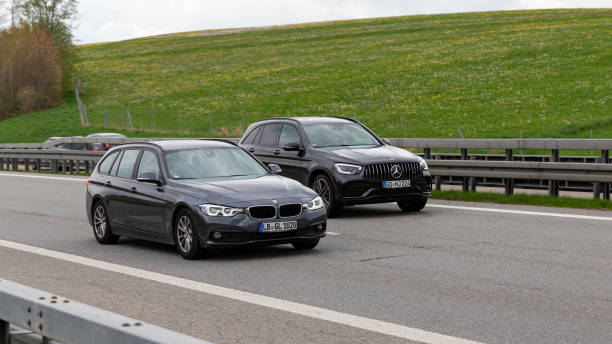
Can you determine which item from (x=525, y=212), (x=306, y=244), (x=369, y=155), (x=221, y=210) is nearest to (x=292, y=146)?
(x=369, y=155)

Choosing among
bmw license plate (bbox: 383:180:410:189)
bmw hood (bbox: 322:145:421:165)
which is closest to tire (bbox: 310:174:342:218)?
bmw hood (bbox: 322:145:421:165)

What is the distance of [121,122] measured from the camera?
5700 centimetres

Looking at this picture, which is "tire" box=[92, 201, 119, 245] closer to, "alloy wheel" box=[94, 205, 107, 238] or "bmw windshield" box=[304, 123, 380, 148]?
"alloy wheel" box=[94, 205, 107, 238]

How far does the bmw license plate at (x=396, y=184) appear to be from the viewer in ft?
47.4

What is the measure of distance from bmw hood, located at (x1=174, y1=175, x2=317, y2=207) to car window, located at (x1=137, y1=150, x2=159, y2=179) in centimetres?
58

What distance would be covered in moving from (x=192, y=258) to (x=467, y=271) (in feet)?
10.1

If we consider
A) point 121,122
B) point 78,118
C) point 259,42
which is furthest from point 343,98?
point 259,42

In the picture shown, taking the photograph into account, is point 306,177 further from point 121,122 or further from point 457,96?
point 121,122

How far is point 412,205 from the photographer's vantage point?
50.6ft

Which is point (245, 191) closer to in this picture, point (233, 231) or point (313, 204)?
point (233, 231)

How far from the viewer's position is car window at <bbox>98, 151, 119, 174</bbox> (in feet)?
41.7

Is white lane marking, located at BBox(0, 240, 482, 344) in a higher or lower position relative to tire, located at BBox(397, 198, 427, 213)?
higher

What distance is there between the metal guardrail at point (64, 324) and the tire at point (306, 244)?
6609 mm

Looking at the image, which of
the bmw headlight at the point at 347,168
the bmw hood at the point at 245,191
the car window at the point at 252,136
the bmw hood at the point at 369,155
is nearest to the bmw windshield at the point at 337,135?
the bmw hood at the point at 369,155
